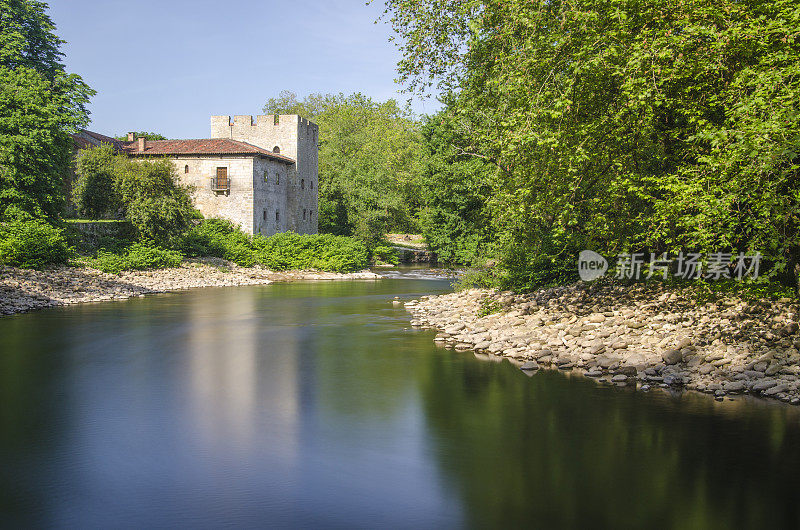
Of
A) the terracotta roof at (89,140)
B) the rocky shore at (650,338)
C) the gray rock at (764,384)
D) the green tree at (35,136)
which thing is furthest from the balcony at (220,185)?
the gray rock at (764,384)

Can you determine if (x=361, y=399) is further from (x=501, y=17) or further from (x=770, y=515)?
(x=501, y=17)

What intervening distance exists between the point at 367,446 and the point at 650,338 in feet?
22.0

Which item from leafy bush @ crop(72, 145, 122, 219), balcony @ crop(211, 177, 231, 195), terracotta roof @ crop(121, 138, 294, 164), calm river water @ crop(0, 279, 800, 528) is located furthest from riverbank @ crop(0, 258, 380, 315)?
calm river water @ crop(0, 279, 800, 528)

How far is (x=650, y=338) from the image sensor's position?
12.4 metres

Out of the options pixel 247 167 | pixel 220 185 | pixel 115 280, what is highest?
pixel 247 167

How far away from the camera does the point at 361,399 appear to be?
10.9 meters

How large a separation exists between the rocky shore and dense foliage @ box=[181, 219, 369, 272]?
24991 mm

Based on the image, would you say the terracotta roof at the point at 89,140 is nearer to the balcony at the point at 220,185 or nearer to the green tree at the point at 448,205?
the balcony at the point at 220,185

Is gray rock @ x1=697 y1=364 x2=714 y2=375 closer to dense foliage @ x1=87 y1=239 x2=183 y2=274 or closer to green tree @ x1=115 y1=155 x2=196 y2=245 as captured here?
dense foliage @ x1=87 y1=239 x2=183 y2=274

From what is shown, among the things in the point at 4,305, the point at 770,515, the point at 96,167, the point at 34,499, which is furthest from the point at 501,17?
the point at 96,167

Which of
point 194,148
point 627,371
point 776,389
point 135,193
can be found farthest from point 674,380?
point 194,148

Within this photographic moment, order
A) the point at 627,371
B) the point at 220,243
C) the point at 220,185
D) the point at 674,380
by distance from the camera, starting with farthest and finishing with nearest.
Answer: the point at 220,185 → the point at 220,243 → the point at 627,371 → the point at 674,380

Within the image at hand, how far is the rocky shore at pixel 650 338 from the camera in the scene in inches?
418

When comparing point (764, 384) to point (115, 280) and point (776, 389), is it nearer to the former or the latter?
point (776, 389)
